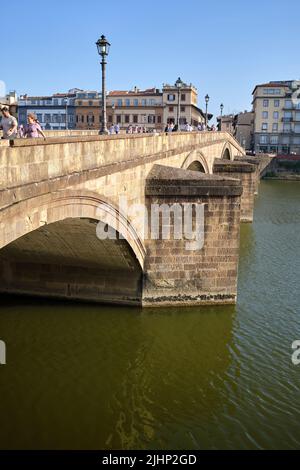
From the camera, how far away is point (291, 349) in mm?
11305

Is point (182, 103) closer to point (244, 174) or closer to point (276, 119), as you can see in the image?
point (276, 119)

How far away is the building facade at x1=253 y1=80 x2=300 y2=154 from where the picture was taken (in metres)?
67.7

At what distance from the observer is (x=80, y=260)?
1322 cm

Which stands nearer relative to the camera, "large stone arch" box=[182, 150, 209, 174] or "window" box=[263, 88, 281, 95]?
"large stone arch" box=[182, 150, 209, 174]

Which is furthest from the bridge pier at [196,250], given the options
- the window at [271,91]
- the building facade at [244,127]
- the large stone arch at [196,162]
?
the building facade at [244,127]

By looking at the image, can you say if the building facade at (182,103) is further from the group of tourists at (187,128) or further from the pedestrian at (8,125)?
the pedestrian at (8,125)

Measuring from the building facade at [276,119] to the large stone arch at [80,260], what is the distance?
59634mm

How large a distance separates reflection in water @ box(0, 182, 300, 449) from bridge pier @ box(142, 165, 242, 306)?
48 cm

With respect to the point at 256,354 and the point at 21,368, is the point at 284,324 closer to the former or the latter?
the point at 256,354

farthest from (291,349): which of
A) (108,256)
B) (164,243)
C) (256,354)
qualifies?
(108,256)

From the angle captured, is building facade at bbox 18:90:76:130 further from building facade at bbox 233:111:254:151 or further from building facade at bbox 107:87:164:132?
building facade at bbox 233:111:254:151

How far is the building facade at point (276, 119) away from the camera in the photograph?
2665 inches
